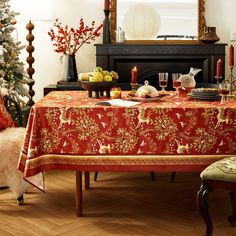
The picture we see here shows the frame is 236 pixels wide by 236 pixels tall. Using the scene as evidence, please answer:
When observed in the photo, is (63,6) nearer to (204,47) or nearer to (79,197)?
(204,47)

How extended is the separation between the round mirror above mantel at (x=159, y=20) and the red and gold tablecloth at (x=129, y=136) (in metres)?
2.33

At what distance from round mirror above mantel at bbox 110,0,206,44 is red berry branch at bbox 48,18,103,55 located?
0.76 ft

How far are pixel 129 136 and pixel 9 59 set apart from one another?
1.94 m

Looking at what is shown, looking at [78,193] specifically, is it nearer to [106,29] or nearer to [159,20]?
[106,29]

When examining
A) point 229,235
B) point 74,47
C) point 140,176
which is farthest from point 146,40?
point 229,235

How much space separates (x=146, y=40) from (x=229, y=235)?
2.75m

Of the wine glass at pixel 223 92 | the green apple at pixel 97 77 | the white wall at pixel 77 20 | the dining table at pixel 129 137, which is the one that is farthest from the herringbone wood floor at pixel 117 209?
the white wall at pixel 77 20

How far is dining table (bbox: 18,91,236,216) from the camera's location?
9.80ft

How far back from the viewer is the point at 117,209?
342 cm

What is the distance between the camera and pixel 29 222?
3.19 metres

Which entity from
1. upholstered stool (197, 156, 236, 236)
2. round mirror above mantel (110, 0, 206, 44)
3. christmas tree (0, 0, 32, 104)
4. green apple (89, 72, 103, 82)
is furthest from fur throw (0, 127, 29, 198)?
round mirror above mantel (110, 0, 206, 44)

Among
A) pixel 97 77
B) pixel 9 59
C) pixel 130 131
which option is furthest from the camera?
pixel 9 59

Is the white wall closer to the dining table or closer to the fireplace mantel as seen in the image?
the fireplace mantel

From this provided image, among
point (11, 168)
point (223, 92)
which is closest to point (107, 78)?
point (223, 92)
